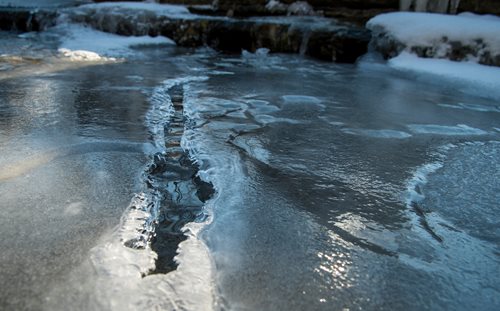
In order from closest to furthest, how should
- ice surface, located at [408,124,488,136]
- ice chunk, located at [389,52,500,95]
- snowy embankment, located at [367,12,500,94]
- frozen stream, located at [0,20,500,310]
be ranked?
frozen stream, located at [0,20,500,310] → ice surface, located at [408,124,488,136] → ice chunk, located at [389,52,500,95] → snowy embankment, located at [367,12,500,94]

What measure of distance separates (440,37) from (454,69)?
63 cm

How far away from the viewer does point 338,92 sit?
341 cm

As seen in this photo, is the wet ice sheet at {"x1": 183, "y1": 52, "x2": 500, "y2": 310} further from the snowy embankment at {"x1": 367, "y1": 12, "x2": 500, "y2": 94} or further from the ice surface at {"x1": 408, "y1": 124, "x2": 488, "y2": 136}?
the snowy embankment at {"x1": 367, "y1": 12, "x2": 500, "y2": 94}

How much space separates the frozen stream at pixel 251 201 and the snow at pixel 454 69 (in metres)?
0.98

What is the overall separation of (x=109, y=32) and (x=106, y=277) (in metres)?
6.95

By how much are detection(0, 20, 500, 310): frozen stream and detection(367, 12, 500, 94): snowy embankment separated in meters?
1.41

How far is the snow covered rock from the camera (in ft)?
14.4

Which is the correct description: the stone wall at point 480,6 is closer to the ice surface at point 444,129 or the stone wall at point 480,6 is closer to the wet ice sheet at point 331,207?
the wet ice sheet at point 331,207

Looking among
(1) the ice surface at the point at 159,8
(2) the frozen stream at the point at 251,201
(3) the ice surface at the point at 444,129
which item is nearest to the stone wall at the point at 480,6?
(2) the frozen stream at the point at 251,201

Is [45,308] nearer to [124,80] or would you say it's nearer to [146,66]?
[124,80]

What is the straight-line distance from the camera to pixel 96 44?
5.76 m

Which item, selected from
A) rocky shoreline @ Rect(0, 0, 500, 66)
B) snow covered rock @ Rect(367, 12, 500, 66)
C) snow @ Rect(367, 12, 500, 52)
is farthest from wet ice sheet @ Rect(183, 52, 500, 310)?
rocky shoreline @ Rect(0, 0, 500, 66)

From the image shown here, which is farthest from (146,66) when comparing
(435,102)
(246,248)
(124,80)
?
(246,248)

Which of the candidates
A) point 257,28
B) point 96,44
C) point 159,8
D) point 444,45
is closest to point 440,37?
point 444,45
